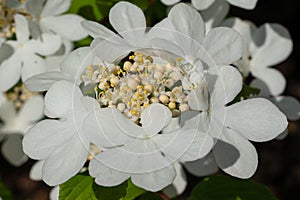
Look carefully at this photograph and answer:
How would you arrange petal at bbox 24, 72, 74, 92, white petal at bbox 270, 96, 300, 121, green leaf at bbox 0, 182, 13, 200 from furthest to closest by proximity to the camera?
green leaf at bbox 0, 182, 13, 200 → white petal at bbox 270, 96, 300, 121 → petal at bbox 24, 72, 74, 92

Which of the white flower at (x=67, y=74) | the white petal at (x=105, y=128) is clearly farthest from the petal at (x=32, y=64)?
the white petal at (x=105, y=128)

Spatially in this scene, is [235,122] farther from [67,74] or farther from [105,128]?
[67,74]

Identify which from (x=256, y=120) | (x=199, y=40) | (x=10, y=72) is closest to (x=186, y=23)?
(x=199, y=40)

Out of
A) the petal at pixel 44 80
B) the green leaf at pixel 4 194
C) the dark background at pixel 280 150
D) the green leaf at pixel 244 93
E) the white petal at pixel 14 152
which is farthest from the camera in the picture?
the dark background at pixel 280 150

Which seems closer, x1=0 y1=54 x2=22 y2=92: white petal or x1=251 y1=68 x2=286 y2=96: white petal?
x1=0 y1=54 x2=22 y2=92: white petal

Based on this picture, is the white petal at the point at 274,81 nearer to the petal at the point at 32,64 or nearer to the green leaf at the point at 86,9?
the green leaf at the point at 86,9

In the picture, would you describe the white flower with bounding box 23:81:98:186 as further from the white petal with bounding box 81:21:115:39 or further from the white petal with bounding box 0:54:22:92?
the white petal with bounding box 0:54:22:92

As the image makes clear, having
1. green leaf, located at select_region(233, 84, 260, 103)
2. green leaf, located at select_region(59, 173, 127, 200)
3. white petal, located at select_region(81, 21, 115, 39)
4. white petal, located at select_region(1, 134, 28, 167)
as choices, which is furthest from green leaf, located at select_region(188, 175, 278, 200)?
white petal, located at select_region(1, 134, 28, 167)
